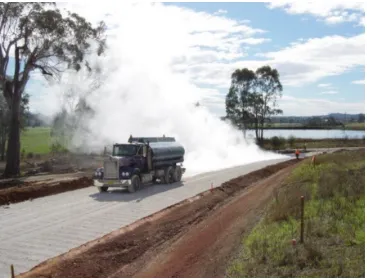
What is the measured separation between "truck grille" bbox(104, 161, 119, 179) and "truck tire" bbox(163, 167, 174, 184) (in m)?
4.50

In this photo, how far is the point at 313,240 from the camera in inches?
398

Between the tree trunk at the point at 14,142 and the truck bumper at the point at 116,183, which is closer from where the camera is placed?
the truck bumper at the point at 116,183

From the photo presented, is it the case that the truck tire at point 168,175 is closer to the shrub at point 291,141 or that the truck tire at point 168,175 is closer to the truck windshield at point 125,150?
the truck windshield at point 125,150

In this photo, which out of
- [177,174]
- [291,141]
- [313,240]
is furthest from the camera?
[291,141]

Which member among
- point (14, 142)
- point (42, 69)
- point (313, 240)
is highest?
point (42, 69)

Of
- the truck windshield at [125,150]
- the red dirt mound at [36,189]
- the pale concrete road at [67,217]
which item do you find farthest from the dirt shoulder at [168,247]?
the red dirt mound at [36,189]

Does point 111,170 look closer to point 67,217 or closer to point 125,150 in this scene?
point 125,150

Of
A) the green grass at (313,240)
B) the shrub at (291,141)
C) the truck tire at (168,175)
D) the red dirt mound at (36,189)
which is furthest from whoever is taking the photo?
the shrub at (291,141)

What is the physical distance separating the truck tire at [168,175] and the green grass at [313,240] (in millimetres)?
12747

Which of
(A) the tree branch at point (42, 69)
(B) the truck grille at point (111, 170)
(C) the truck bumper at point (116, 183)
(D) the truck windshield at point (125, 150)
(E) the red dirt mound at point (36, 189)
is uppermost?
(A) the tree branch at point (42, 69)

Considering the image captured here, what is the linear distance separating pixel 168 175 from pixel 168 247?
557 inches

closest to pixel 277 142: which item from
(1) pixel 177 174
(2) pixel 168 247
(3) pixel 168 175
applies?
(1) pixel 177 174

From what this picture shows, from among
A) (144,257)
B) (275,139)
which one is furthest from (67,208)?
(275,139)

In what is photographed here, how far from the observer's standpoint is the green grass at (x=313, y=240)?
8.46 m
